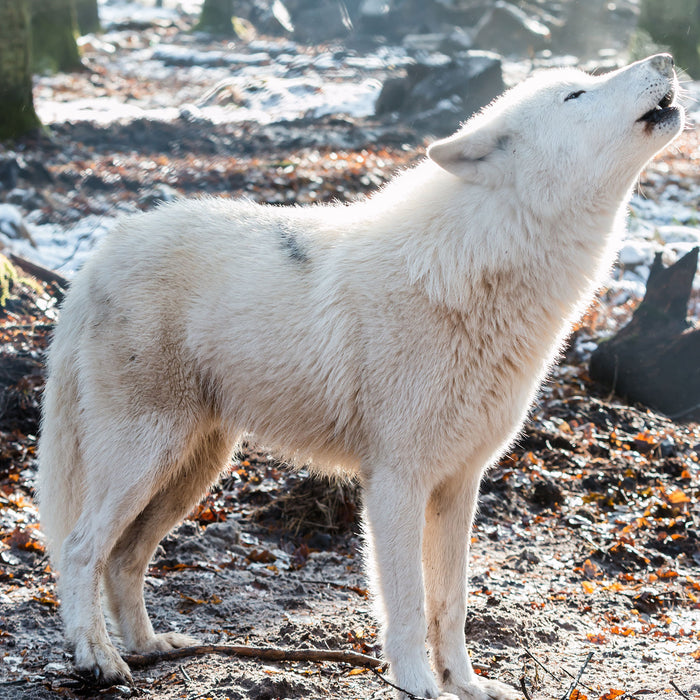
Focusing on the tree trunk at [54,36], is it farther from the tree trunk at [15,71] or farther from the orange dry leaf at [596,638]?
the orange dry leaf at [596,638]

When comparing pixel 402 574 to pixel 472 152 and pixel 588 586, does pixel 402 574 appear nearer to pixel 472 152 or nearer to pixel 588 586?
pixel 472 152

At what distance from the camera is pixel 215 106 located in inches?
642

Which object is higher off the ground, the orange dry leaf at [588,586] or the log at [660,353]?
the log at [660,353]

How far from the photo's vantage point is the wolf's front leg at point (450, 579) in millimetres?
3543

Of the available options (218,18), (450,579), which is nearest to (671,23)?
(218,18)

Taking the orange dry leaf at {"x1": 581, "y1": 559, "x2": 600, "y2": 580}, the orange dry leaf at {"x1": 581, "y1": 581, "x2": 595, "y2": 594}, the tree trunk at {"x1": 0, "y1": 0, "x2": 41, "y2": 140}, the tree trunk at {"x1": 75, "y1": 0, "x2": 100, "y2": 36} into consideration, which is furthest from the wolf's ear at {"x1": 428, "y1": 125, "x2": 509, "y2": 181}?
the tree trunk at {"x1": 75, "y1": 0, "x2": 100, "y2": 36}

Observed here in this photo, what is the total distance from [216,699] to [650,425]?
4752 mm

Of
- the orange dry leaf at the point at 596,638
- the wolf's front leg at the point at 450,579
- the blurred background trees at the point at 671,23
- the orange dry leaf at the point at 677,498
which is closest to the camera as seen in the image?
the wolf's front leg at the point at 450,579

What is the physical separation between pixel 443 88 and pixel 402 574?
14217 millimetres

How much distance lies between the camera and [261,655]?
3654 millimetres

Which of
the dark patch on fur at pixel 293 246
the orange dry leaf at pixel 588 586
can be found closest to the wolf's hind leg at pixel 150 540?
the dark patch on fur at pixel 293 246

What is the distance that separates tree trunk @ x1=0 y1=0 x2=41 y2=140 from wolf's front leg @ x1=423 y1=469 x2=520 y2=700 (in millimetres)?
10357

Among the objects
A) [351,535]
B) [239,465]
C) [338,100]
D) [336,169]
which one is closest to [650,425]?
[351,535]

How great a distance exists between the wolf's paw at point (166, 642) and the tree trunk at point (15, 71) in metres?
9.75
